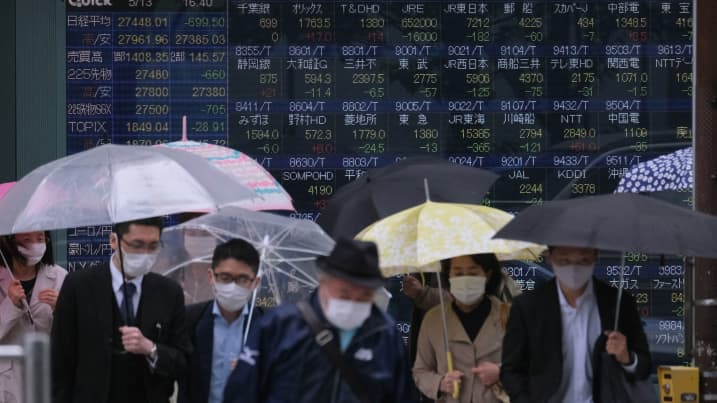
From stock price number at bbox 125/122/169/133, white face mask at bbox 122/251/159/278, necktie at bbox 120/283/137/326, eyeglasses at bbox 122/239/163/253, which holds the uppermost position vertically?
stock price number at bbox 125/122/169/133

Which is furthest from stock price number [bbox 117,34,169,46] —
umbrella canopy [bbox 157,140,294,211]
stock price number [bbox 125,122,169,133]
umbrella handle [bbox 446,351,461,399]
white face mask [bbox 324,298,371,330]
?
white face mask [bbox 324,298,371,330]

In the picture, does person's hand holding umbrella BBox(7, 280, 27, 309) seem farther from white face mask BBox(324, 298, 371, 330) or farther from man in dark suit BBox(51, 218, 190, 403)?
white face mask BBox(324, 298, 371, 330)

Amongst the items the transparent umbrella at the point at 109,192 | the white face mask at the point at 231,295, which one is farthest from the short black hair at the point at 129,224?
the white face mask at the point at 231,295

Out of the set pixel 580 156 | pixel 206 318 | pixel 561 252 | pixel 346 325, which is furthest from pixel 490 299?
pixel 580 156

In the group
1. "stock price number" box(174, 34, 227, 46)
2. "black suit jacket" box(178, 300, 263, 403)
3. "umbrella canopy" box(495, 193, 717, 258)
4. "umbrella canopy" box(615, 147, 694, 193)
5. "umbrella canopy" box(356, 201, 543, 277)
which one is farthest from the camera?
"stock price number" box(174, 34, 227, 46)

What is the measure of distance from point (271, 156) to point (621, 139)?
8.49 ft

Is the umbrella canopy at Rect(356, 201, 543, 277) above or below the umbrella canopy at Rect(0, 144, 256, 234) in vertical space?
below

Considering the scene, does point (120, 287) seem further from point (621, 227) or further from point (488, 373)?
point (621, 227)

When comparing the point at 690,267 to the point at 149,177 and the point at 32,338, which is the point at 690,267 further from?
the point at 32,338

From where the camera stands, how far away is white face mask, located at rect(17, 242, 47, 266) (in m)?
7.82

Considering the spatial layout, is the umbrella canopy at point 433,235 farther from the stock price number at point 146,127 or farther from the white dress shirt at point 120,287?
the stock price number at point 146,127

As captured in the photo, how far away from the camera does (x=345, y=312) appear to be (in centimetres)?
530

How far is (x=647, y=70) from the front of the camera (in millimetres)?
10789

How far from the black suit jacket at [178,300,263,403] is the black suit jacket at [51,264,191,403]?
2.3 inches
